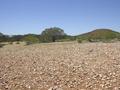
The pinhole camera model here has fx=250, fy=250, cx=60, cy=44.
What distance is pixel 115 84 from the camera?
958 centimetres

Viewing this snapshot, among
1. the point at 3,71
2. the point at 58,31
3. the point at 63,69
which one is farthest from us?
the point at 58,31

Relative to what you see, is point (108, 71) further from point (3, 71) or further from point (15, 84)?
point (3, 71)

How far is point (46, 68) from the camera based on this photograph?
12945 mm

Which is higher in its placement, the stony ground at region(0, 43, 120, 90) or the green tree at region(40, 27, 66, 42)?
the green tree at region(40, 27, 66, 42)

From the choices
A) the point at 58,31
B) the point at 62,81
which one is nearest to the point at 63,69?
the point at 62,81

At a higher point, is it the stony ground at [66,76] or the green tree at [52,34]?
the green tree at [52,34]

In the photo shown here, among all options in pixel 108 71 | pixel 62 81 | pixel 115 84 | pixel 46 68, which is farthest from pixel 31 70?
pixel 115 84

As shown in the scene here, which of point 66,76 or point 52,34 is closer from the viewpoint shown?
point 66,76

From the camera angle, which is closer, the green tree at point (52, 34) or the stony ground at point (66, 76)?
the stony ground at point (66, 76)

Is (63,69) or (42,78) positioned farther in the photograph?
(63,69)

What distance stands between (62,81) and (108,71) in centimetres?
219

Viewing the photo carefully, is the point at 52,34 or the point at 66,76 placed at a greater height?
the point at 52,34

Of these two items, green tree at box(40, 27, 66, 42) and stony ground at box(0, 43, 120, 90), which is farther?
green tree at box(40, 27, 66, 42)

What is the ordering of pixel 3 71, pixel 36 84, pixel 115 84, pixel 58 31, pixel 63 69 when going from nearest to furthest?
pixel 115 84 → pixel 36 84 → pixel 63 69 → pixel 3 71 → pixel 58 31
